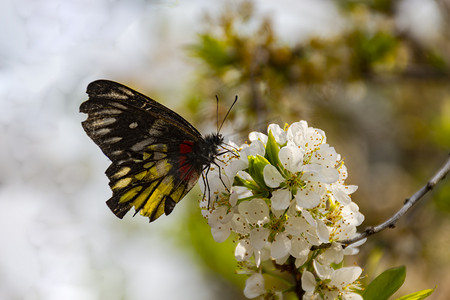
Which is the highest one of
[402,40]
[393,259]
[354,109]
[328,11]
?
[354,109]

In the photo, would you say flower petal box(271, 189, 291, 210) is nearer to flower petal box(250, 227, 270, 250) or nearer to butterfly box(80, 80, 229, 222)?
flower petal box(250, 227, 270, 250)

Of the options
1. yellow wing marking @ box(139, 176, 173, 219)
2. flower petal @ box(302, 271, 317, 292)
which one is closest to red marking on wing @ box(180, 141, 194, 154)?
yellow wing marking @ box(139, 176, 173, 219)

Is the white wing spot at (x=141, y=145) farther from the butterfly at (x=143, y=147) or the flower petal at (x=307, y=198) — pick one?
the flower petal at (x=307, y=198)

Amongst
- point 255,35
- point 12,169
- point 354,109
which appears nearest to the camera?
point 12,169

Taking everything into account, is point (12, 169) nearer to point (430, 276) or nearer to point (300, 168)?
point (300, 168)

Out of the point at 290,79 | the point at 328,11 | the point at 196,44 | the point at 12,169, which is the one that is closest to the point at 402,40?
the point at 328,11

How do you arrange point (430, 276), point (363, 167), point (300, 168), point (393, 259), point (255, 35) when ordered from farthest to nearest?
point (363, 167) < point (430, 276) < point (393, 259) < point (255, 35) < point (300, 168)

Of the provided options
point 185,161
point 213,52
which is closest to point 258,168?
point 185,161

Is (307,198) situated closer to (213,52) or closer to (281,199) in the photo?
(281,199)
